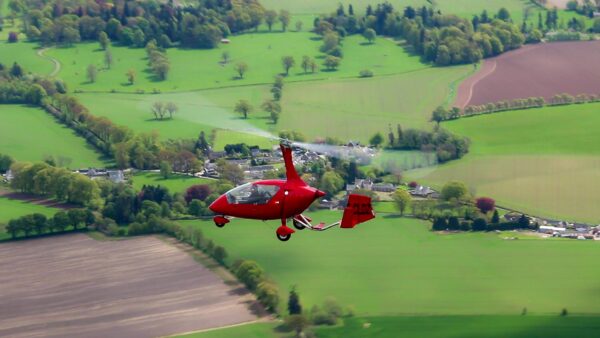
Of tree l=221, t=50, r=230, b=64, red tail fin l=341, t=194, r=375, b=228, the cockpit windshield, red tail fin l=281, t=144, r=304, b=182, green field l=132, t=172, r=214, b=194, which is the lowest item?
green field l=132, t=172, r=214, b=194

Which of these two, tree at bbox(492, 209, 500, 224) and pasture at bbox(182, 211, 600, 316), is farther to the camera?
tree at bbox(492, 209, 500, 224)

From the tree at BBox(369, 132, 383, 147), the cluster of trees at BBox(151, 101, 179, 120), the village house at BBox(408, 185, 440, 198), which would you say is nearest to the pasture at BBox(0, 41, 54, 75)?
the cluster of trees at BBox(151, 101, 179, 120)

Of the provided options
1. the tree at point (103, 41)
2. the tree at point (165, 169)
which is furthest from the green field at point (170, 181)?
the tree at point (103, 41)

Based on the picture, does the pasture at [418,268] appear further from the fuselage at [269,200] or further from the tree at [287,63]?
the tree at [287,63]

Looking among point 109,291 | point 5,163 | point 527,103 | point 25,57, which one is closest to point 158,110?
point 5,163

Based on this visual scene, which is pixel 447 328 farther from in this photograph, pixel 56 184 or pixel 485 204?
pixel 56 184

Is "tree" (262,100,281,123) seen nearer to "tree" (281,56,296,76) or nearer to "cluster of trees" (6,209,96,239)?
"tree" (281,56,296,76)
